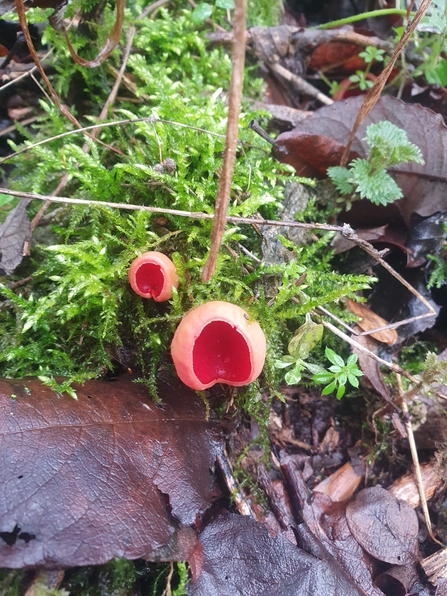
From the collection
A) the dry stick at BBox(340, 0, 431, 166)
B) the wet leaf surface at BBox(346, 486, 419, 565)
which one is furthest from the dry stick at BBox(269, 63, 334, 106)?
the wet leaf surface at BBox(346, 486, 419, 565)

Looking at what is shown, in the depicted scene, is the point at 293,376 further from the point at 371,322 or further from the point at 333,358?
the point at 371,322

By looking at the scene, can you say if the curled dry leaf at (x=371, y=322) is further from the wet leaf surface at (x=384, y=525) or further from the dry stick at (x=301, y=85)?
the dry stick at (x=301, y=85)

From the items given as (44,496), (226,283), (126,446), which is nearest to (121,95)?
(226,283)

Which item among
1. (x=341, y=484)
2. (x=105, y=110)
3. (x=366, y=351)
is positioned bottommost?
(x=341, y=484)

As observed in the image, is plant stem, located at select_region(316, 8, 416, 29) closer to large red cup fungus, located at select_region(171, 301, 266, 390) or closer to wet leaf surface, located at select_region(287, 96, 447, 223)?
wet leaf surface, located at select_region(287, 96, 447, 223)

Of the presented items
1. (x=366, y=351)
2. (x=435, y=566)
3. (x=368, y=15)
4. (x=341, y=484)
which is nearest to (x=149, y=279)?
(x=366, y=351)

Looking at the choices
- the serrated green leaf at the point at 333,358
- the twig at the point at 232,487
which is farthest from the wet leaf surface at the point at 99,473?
the serrated green leaf at the point at 333,358
